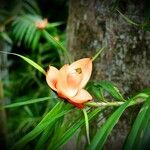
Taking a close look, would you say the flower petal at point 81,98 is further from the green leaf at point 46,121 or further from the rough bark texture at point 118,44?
the rough bark texture at point 118,44

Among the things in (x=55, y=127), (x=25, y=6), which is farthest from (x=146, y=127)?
(x=25, y=6)

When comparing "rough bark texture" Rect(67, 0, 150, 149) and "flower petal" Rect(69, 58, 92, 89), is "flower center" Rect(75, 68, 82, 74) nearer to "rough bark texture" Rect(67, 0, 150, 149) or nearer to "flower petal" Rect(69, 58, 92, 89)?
"flower petal" Rect(69, 58, 92, 89)

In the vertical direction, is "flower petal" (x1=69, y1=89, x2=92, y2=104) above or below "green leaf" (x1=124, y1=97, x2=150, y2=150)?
above

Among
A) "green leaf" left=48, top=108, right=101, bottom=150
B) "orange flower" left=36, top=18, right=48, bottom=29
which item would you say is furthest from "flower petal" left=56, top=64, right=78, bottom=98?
"orange flower" left=36, top=18, right=48, bottom=29

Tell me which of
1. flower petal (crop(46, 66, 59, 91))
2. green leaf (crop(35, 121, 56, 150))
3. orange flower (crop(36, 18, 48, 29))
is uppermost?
flower petal (crop(46, 66, 59, 91))

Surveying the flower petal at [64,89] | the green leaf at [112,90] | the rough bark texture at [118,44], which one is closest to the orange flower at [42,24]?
the rough bark texture at [118,44]
